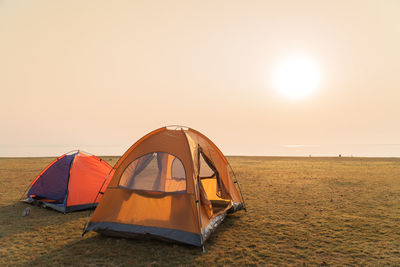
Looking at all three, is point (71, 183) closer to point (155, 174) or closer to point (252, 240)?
point (155, 174)

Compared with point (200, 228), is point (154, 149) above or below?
above

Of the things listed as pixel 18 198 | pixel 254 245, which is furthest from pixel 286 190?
pixel 18 198

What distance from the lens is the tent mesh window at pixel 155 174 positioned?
6566 millimetres

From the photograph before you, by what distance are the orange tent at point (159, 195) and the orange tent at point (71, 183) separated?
7.81 feet

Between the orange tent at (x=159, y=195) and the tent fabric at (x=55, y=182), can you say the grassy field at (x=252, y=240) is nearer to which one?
the orange tent at (x=159, y=195)

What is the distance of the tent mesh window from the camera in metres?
6.57

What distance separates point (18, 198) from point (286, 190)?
1239 centimetres

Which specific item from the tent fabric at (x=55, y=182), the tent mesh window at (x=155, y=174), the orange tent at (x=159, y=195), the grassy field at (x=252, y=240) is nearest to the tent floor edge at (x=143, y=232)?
the orange tent at (x=159, y=195)

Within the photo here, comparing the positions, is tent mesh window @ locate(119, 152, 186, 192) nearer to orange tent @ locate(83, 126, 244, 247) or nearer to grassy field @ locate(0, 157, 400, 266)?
orange tent @ locate(83, 126, 244, 247)

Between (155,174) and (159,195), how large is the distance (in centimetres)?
62

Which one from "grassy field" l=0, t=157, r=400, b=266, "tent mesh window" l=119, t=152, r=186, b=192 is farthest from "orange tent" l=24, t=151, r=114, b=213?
"tent mesh window" l=119, t=152, r=186, b=192

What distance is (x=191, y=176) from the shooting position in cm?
645

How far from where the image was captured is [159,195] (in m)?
6.45

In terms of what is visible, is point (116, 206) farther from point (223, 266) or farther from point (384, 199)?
point (384, 199)
